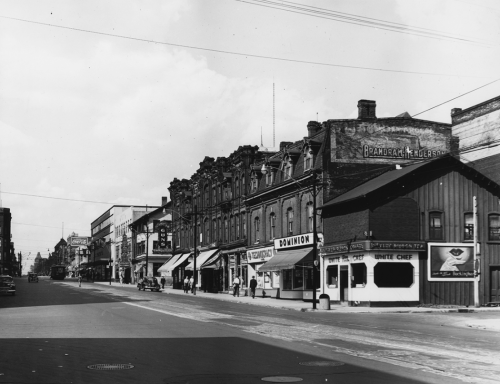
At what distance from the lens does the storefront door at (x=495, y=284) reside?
42.1 meters

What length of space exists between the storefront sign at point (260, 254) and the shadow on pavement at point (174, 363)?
122 ft

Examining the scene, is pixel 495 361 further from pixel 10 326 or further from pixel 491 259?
pixel 491 259

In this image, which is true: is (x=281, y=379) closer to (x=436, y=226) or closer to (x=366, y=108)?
(x=436, y=226)

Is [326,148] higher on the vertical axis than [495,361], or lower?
higher

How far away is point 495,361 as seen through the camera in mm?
14000

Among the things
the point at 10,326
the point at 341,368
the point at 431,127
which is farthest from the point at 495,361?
the point at 431,127

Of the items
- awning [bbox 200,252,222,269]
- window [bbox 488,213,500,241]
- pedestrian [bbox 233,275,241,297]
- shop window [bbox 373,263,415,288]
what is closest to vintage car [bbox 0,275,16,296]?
pedestrian [bbox 233,275,241,297]

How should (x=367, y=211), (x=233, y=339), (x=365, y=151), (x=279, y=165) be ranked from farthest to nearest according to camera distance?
(x=279, y=165)
(x=365, y=151)
(x=367, y=211)
(x=233, y=339)

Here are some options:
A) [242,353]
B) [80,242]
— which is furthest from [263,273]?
[80,242]

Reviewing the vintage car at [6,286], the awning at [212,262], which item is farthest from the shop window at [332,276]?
the vintage car at [6,286]

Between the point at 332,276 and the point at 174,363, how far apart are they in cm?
3308

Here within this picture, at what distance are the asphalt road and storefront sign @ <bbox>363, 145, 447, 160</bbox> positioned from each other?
2430cm

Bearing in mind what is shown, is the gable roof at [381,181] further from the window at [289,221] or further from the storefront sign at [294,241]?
the window at [289,221]

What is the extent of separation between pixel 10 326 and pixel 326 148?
2795cm
